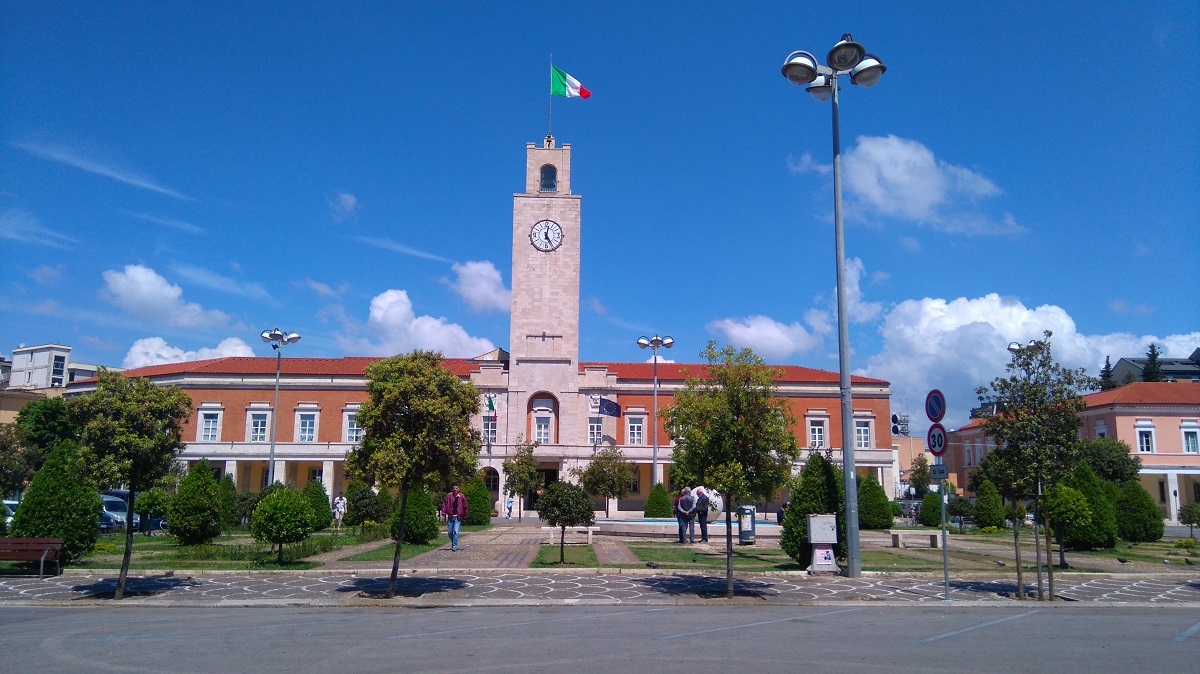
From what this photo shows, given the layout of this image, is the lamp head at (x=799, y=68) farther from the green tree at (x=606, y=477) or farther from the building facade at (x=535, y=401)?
the building facade at (x=535, y=401)

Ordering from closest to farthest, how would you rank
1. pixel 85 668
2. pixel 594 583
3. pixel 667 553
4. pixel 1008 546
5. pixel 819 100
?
pixel 85 668 < pixel 594 583 < pixel 819 100 < pixel 667 553 < pixel 1008 546

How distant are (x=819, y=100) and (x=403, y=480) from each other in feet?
38.9

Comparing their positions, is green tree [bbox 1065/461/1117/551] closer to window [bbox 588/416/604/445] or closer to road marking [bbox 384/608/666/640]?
road marking [bbox 384/608/666/640]

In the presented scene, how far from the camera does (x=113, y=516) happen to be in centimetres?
2972

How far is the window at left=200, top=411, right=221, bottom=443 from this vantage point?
162ft

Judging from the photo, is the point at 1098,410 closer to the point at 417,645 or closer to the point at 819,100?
the point at 819,100

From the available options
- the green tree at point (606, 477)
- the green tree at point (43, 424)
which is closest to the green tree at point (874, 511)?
the green tree at point (606, 477)

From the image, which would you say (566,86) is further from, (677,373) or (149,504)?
(149,504)

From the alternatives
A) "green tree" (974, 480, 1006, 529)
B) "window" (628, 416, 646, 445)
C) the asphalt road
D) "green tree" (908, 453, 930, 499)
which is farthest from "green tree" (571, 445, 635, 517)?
"green tree" (908, 453, 930, 499)

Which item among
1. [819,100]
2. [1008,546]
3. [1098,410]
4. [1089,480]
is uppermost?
[819,100]

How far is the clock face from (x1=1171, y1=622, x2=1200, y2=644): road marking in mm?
42207

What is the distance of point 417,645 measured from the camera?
30.8ft

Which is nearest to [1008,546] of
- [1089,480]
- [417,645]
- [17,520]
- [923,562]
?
[1089,480]

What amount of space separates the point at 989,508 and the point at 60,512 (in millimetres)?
34071
